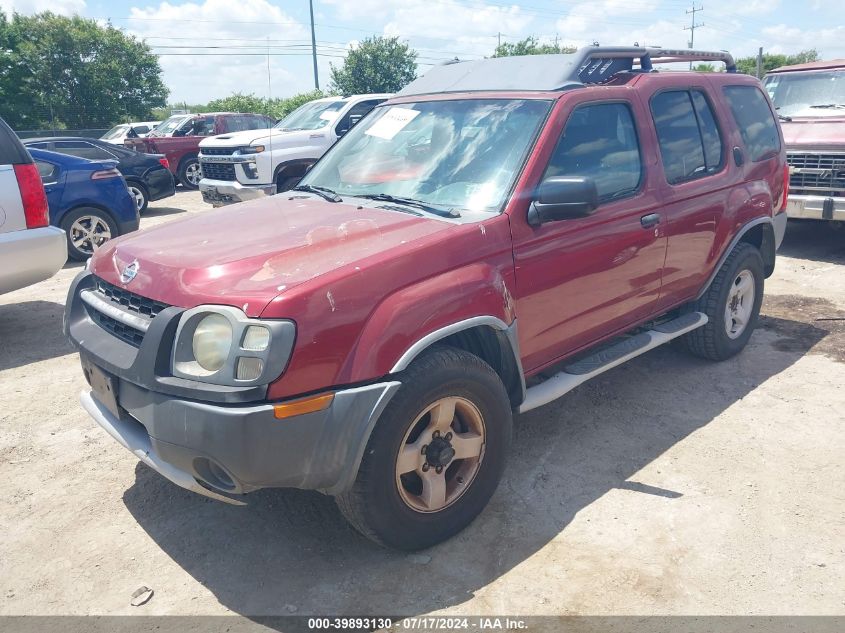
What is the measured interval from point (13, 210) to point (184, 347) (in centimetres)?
370

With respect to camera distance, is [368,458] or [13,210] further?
[13,210]

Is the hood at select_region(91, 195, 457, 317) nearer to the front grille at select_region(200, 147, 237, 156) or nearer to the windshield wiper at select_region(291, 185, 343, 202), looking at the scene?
the windshield wiper at select_region(291, 185, 343, 202)

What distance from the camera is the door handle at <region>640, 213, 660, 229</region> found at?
395cm

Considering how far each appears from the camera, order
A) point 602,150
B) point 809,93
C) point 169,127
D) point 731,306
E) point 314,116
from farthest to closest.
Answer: point 169,127, point 314,116, point 809,93, point 731,306, point 602,150

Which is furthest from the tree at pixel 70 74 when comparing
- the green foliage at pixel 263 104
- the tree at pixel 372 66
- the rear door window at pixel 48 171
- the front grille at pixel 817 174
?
the front grille at pixel 817 174

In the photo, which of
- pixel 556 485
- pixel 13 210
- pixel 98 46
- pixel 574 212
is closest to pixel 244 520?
pixel 556 485

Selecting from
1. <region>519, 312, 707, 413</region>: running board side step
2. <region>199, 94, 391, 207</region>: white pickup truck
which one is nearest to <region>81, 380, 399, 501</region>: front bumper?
<region>519, 312, 707, 413</region>: running board side step

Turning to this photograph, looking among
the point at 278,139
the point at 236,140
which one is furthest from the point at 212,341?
the point at 236,140

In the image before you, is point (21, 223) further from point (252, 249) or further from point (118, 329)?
point (252, 249)

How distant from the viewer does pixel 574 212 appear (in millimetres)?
3305

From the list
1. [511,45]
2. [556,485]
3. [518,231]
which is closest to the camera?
[518,231]

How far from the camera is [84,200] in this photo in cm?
855

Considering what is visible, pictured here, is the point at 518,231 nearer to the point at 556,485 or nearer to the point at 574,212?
the point at 574,212

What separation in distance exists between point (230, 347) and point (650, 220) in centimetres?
254
